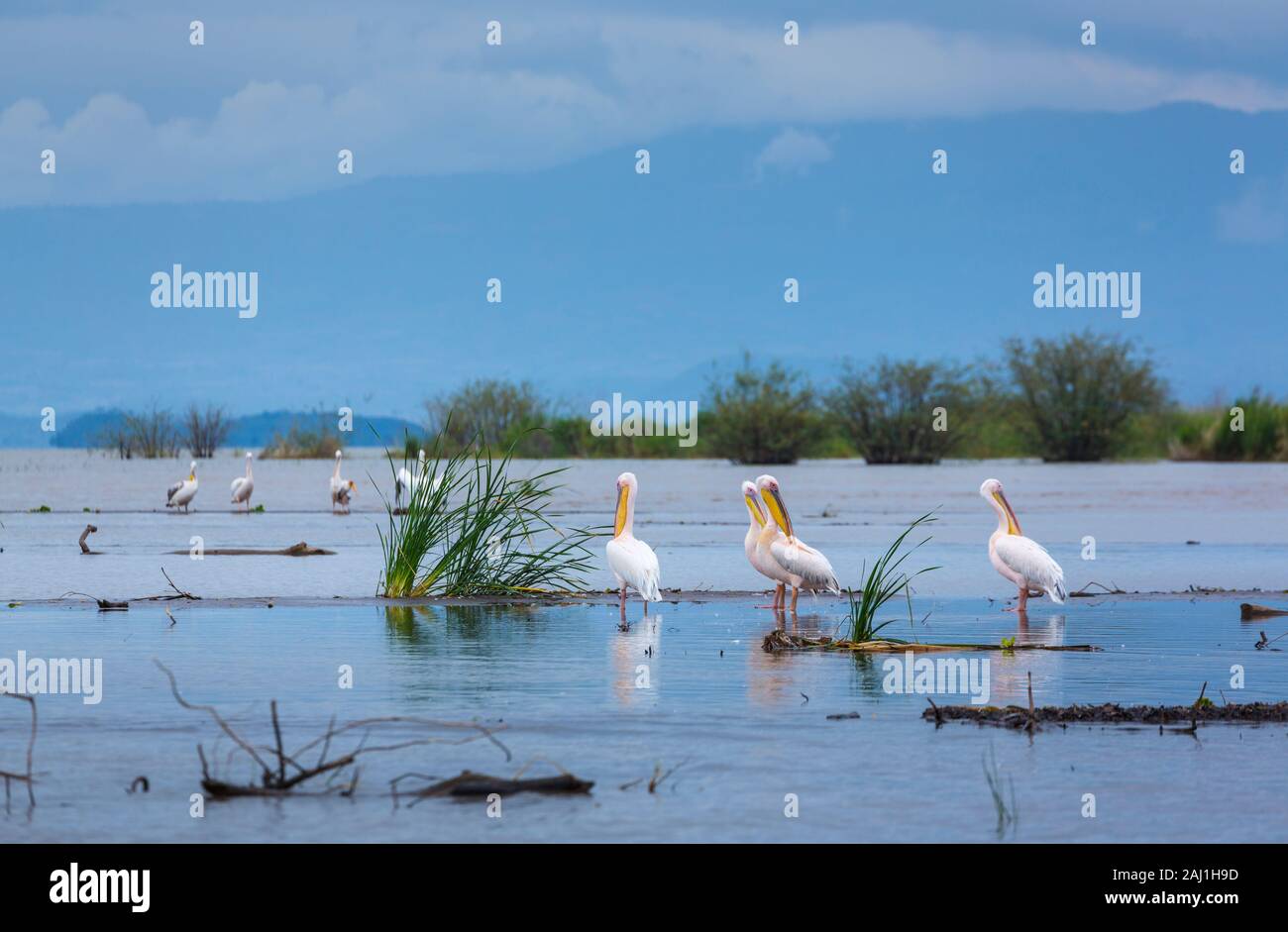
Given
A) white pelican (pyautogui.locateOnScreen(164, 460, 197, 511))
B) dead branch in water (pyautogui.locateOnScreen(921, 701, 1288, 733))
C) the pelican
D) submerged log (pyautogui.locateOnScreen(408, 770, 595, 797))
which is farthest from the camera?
white pelican (pyautogui.locateOnScreen(164, 460, 197, 511))

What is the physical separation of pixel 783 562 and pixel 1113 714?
18.8 ft

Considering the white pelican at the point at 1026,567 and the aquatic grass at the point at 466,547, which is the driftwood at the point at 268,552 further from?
the white pelican at the point at 1026,567

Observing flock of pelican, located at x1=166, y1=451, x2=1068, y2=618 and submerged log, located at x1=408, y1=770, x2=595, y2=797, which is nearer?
submerged log, located at x1=408, y1=770, x2=595, y2=797

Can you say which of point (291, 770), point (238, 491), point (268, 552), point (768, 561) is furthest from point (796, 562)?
point (238, 491)

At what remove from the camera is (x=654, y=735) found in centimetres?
795

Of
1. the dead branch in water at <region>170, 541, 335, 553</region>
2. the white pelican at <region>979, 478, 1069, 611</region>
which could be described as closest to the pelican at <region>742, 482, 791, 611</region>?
the white pelican at <region>979, 478, 1069, 611</region>

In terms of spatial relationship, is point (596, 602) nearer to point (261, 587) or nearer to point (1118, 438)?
point (261, 587)

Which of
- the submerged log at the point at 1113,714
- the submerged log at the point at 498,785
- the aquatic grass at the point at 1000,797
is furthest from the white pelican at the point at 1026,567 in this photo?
the submerged log at the point at 498,785

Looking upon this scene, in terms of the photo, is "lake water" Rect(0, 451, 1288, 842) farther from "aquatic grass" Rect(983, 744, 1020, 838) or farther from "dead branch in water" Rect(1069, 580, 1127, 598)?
"dead branch in water" Rect(1069, 580, 1127, 598)

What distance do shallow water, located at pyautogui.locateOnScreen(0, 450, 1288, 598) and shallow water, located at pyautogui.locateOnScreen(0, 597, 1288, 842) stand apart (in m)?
3.91

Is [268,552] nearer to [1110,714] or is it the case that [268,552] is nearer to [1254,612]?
[1254,612]

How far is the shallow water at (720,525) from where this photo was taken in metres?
17.0

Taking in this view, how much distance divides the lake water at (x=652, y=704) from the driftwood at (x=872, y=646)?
18cm

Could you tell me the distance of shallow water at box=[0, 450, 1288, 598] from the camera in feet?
55.9
